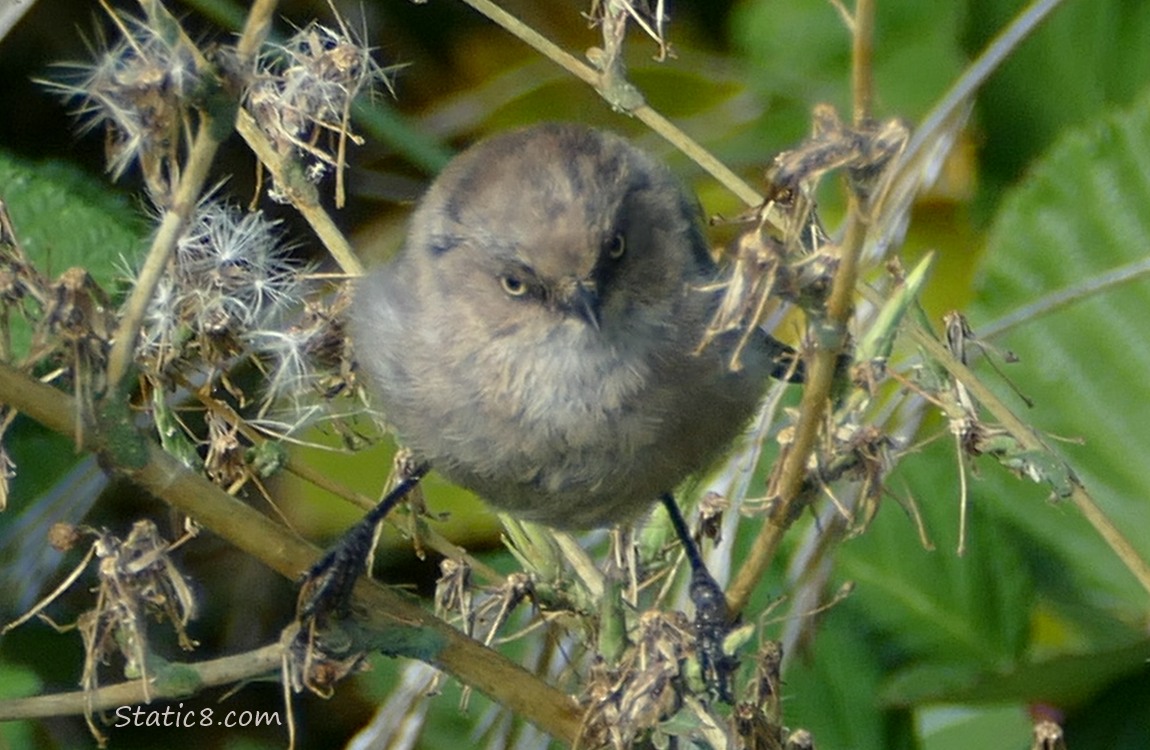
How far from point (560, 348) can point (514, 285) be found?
112 millimetres

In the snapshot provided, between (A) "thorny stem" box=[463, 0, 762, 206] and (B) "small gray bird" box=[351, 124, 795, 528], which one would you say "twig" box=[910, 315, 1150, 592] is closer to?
(A) "thorny stem" box=[463, 0, 762, 206]

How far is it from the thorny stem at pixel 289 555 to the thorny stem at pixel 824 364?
0.85 ft

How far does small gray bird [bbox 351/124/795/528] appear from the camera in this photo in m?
2.06

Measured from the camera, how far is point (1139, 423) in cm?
281

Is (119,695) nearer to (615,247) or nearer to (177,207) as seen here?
(177,207)

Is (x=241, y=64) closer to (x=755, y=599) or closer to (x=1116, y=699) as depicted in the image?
(x=755, y=599)

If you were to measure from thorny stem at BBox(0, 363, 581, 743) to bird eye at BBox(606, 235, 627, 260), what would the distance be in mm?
618

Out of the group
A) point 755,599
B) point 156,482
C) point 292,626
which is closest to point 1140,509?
point 755,599

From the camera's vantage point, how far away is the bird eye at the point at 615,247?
6.80ft

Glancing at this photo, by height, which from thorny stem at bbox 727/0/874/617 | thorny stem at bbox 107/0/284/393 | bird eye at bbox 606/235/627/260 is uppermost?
bird eye at bbox 606/235/627/260

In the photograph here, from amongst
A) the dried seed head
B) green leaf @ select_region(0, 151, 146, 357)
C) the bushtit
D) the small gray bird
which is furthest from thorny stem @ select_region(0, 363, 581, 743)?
green leaf @ select_region(0, 151, 146, 357)

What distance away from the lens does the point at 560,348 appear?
6.96 ft

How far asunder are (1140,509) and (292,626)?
1.80 meters

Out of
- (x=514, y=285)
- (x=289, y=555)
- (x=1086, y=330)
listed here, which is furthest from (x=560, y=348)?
(x=1086, y=330)
